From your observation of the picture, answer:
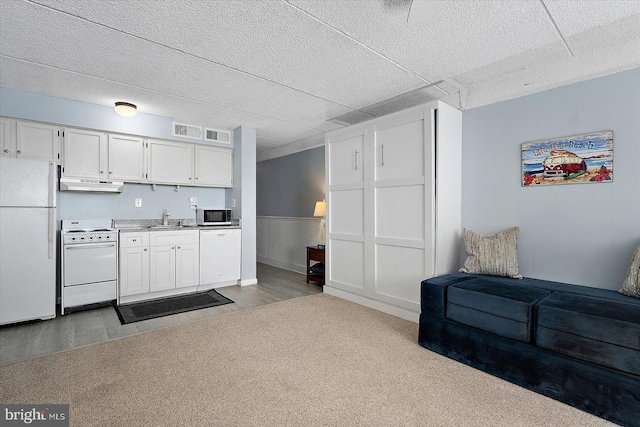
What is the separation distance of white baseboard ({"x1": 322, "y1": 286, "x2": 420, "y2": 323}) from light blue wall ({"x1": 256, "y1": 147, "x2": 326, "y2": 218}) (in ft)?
5.80

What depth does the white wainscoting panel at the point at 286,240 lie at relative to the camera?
221 inches

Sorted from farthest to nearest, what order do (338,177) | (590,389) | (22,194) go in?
(338,177) < (22,194) < (590,389)

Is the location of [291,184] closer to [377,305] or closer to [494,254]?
[377,305]

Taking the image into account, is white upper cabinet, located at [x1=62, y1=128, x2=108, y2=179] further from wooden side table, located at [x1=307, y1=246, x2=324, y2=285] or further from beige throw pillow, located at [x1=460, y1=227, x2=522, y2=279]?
beige throw pillow, located at [x1=460, y1=227, x2=522, y2=279]

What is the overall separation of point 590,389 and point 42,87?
5409 millimetres

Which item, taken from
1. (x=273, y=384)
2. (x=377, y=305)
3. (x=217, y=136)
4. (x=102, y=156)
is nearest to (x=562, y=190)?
(x=377, y=305)

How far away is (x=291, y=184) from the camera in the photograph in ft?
20.0

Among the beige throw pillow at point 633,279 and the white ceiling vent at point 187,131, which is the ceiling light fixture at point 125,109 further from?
the beige throw pillow at point 633,279

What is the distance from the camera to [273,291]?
441 centimetres

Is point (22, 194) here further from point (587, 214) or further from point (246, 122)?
point (587, 214)

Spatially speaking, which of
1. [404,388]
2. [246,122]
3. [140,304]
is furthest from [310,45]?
[140,304]

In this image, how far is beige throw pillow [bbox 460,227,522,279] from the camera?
2.80 m

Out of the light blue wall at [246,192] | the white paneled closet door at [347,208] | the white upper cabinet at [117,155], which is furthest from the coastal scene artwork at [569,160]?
the white upper cabinet at [117,155]

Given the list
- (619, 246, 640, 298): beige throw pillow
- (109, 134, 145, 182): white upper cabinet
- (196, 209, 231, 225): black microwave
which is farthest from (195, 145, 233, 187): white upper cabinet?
(619, 246, 640, 298): beige throw pillow
